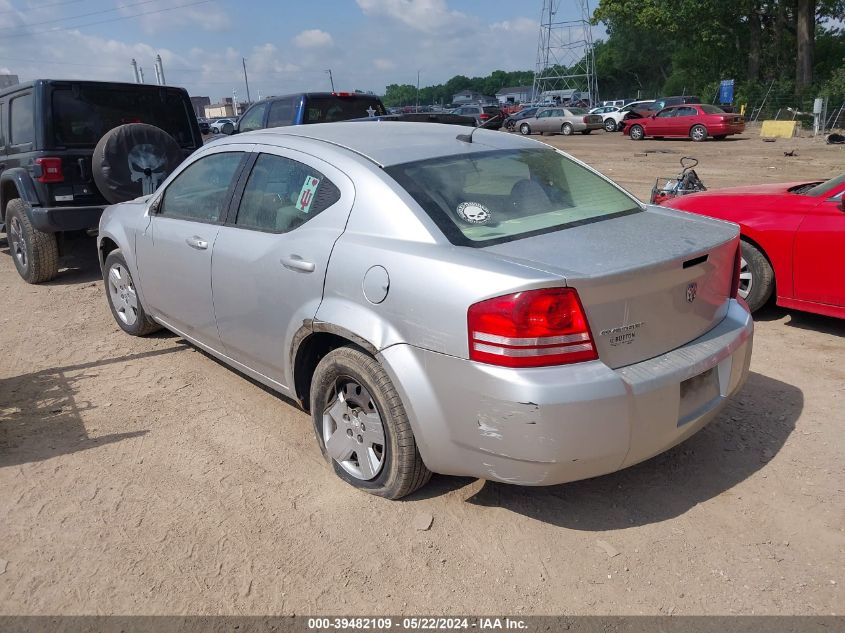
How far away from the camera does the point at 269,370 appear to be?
3.70 meters

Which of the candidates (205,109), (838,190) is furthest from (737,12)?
(205,109)

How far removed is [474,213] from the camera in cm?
308

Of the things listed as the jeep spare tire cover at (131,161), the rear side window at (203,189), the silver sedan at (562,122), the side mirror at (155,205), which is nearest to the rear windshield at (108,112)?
the jeep spare tire cover at (131,161)

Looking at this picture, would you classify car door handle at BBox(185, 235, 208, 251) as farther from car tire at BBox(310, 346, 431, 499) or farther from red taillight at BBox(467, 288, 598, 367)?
red taillight at BBox(467, 288, 598, 367)

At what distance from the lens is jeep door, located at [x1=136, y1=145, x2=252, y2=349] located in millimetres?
3996

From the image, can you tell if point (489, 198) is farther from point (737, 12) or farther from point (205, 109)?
point (205, 109)

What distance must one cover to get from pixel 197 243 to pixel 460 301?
2100 mm

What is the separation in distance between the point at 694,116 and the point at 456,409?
87.7 ft

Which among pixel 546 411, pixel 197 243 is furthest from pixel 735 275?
pixel 197 243

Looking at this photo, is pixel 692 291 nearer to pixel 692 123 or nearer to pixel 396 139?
pixel 396 139

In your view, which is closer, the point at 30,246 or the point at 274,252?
the point at 274,252

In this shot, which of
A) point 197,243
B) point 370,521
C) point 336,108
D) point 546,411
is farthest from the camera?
point 336,108

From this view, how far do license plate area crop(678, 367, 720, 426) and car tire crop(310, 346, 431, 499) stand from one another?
1124 mm

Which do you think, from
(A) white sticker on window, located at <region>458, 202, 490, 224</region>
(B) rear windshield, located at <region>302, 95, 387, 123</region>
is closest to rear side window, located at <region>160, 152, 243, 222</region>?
(A) white sticker on window, located at <region>458, 202, 490, 224</region>
